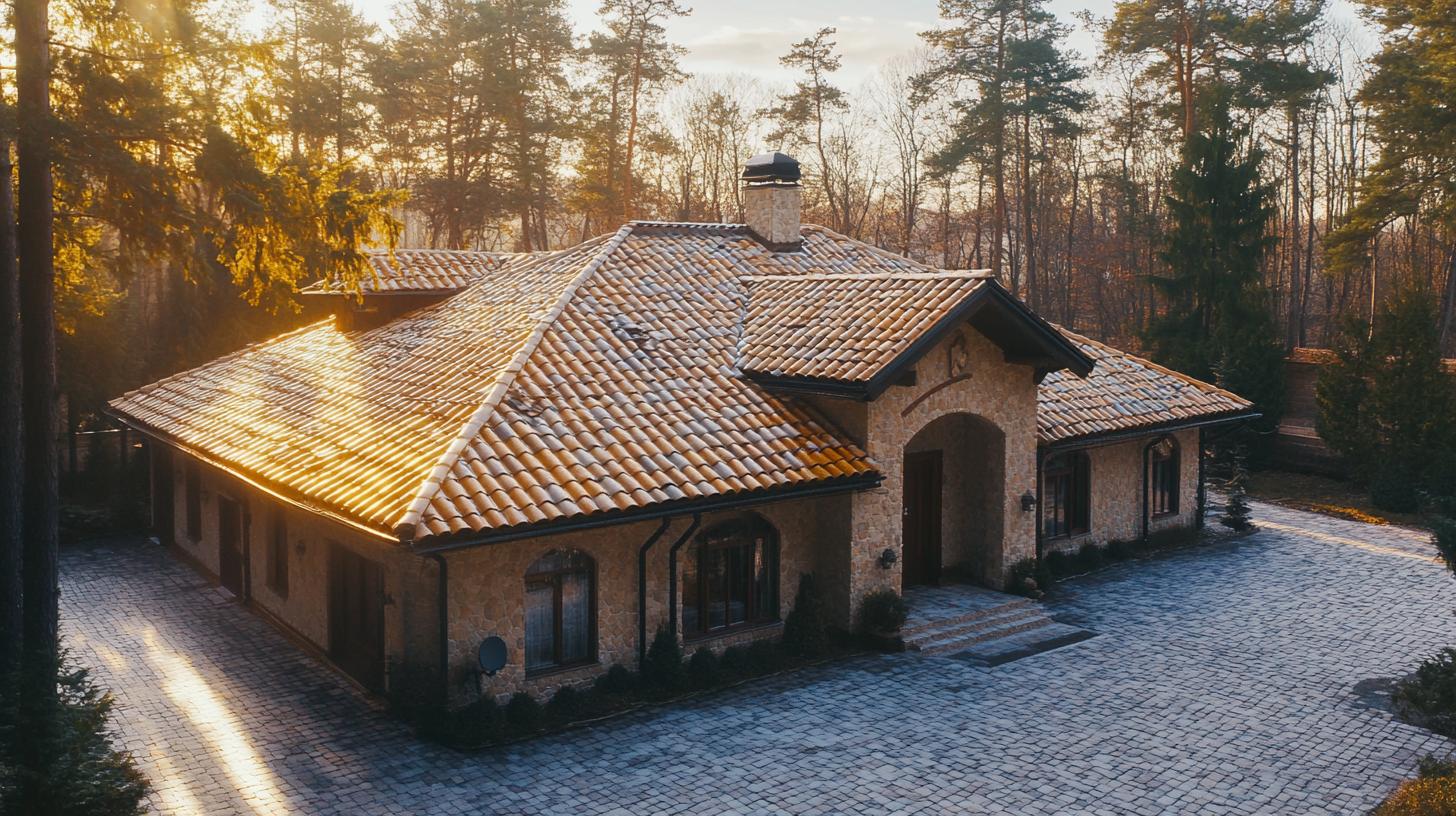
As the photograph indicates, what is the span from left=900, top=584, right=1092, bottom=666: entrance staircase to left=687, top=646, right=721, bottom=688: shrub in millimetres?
3000

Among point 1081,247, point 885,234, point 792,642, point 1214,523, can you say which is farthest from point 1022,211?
point 792,642

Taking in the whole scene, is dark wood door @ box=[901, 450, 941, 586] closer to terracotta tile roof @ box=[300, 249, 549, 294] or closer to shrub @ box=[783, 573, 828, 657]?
shrub @ box=[783, 573, 828, 657]

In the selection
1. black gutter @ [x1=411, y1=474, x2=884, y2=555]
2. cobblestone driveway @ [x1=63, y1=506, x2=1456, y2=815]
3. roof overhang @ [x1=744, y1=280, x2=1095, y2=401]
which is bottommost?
cobblestone driveway @ [x1=63, y1=506, x2=1456, y2=815]

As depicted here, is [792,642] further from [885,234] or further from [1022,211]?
[885,234]

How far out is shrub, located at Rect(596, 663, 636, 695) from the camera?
44.0ft

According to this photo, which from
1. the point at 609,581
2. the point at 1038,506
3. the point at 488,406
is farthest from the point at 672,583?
the point at 1038,506

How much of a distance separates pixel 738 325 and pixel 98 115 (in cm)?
951

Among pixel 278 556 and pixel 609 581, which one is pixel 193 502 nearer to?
pixel 278 556

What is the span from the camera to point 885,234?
57.0 m

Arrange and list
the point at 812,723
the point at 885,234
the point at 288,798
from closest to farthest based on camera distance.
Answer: the point at 288,798
the point at 812,723
the point at 885,234

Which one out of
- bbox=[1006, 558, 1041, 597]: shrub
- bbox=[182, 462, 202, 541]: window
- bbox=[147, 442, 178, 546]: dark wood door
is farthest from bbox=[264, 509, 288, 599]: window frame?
bbox=[1006, 558, 1041, 597]: shrub

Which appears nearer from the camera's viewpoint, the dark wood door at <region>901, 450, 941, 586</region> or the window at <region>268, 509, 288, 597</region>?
the window at <region>268, 509, 288, 597</region>

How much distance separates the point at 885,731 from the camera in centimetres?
1250

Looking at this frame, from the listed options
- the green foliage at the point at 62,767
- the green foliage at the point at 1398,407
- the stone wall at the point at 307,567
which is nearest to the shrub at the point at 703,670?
the stone wall at the point at 307,567
